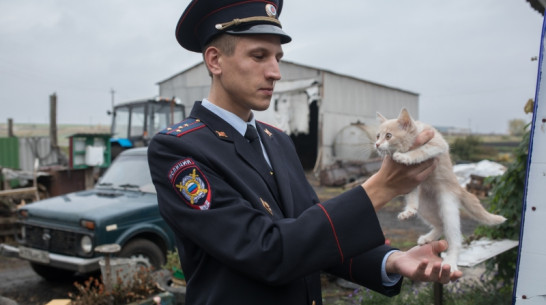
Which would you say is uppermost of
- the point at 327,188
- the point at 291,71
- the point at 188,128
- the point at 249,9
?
the point at 291,71

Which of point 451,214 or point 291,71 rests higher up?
point 291,71

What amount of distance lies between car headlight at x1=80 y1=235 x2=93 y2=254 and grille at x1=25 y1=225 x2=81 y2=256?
80mm

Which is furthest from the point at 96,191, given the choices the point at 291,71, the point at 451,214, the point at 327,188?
the point at 291,71

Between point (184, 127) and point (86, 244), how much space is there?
440 centimetres

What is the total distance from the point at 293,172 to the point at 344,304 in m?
2.83

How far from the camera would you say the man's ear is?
4.73ft

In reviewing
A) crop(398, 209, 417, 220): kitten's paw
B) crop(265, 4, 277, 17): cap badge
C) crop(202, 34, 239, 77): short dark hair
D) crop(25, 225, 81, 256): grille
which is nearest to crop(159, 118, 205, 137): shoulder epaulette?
crop(202, 34, 239, 77): short dark hair

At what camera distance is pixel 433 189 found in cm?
171

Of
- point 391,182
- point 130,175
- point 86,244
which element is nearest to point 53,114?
point 130,175

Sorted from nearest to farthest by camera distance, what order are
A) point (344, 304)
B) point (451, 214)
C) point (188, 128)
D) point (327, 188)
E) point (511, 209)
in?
point (188, 128) → point (451, 214) → point (511, 209) → point (344, 304) → point (327, 188)

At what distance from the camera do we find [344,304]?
13.3 ft

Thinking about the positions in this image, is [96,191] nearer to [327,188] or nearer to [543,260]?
[543,260]

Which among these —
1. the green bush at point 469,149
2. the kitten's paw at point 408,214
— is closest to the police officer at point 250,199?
the kitten's paw at point 408,214

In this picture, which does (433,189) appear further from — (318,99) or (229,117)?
(318,99)
